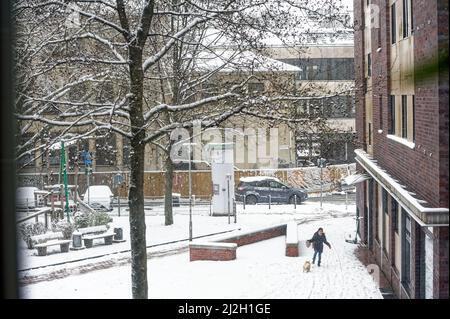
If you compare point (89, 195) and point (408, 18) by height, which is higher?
point (408, 18)

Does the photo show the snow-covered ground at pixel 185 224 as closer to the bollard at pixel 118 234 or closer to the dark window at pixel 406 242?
the bollard at pixel 118 234

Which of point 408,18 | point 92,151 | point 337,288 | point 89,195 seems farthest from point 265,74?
point 89,195

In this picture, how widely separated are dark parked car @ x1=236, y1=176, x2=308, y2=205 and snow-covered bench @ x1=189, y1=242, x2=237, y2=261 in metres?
8.40

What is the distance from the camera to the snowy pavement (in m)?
3.87

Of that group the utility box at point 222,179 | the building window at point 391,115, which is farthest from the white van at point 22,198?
the utility box at point 222,179

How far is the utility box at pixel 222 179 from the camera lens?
13.1 metres

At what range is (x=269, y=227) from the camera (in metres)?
10.3

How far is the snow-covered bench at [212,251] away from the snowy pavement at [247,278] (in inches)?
5.2

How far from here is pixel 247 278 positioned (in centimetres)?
537

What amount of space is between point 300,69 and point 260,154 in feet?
27.8

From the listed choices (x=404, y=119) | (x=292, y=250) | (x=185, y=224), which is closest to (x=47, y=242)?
Result: (x=185, y=224)

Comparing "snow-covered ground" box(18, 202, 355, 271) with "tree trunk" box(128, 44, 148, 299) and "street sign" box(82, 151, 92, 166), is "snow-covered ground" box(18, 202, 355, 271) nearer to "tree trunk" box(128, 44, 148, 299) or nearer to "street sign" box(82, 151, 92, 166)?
"street sign" box(82, 151, 92, 166)
